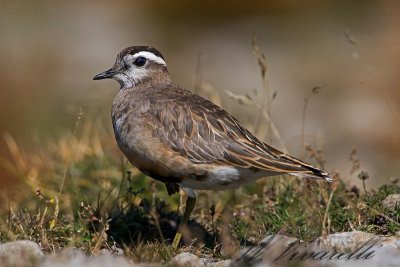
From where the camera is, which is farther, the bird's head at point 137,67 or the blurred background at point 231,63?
the blurred background at point 231,63

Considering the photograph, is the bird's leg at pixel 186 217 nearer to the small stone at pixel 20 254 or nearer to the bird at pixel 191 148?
the bird at pixel 191 148

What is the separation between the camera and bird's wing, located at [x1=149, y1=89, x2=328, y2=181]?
7.33 meters

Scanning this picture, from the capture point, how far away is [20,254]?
608cm

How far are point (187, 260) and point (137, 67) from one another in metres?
2.73

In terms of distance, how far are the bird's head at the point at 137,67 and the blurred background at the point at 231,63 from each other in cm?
180

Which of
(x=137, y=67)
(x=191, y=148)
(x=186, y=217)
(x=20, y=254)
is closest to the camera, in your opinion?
(x=20, y=254)

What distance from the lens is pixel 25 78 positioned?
17344mm

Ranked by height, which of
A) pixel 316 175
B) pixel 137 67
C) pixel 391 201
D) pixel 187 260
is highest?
pixel 137 67

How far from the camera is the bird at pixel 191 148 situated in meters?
7.35

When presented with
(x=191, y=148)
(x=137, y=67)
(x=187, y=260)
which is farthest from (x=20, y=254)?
(x=137, y=67)

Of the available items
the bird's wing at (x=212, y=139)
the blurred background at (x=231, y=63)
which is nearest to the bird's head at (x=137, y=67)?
the bird's wing at (x=212, y=139)

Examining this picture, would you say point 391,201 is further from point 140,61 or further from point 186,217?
point 140,61

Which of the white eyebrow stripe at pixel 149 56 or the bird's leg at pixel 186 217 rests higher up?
the white eyebrow stripe at pixel 149 56

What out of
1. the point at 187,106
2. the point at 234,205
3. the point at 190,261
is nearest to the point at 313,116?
the point at 234,205
